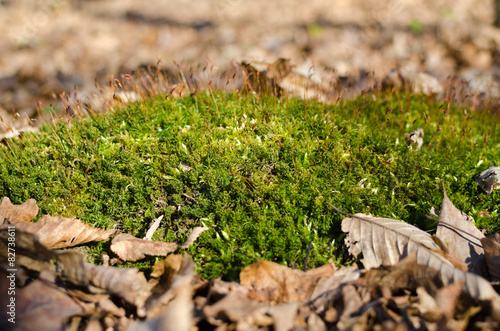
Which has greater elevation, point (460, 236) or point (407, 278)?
point (460, 236)

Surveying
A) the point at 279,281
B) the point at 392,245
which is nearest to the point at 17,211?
the point at 279,281

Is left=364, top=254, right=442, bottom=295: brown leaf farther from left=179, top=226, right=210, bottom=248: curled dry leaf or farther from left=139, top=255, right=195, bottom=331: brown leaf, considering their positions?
left=179, top=226, right=210, bottom=248: curled dry leaf

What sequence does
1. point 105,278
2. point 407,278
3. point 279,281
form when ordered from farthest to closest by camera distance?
point 279,281 → point 105,278 → point 407,278

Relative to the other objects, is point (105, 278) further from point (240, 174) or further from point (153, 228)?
point (240, 174)

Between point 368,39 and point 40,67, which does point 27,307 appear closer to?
point 40,67

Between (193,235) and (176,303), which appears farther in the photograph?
(193,235)

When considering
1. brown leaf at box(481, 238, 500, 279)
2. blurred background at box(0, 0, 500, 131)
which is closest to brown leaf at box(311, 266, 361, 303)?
brown leaf at box(481, 238, 500, 279)

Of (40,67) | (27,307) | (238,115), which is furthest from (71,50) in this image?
(27,307)
